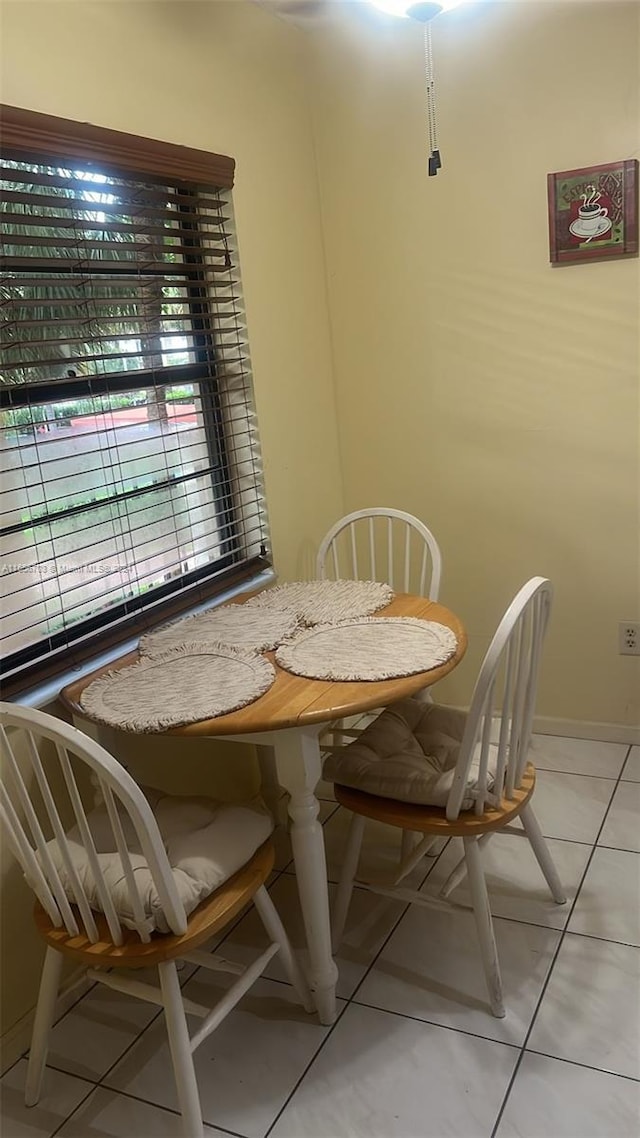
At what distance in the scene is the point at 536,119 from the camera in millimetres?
2445

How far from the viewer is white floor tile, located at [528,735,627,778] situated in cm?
265

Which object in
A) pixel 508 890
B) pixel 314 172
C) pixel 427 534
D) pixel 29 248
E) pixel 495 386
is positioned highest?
pixel 314 172

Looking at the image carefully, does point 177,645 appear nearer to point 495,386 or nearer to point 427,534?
point 427,534

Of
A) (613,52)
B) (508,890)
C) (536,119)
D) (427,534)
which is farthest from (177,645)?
(613,52)

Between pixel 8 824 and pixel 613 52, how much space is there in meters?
2.43

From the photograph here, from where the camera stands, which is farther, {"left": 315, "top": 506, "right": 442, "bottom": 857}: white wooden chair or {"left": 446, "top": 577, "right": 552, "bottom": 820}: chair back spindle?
{"left": 315, "top": 506, "right": 442, "bottom": 857}: white wooden chair

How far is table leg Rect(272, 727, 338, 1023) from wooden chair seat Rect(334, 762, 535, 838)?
0.49 feet

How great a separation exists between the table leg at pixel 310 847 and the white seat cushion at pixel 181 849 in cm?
9

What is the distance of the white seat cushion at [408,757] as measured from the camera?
176 centimetres

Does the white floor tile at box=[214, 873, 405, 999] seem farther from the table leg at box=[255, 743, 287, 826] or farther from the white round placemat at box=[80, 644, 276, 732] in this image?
the white round placemat at box=[80, 644, 276, 732]

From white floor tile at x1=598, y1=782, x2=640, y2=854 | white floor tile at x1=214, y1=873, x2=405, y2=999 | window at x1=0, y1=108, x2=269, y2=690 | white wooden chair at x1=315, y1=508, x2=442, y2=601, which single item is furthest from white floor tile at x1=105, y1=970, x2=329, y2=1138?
white wooden chair at x1=315, y1=508, x2=442, y2=601

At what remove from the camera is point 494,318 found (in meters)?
2.64

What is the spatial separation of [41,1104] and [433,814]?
0.95 metres

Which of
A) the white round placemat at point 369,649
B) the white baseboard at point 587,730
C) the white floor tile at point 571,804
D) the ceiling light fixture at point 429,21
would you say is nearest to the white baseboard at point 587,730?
the white baseboard at point 587,730
